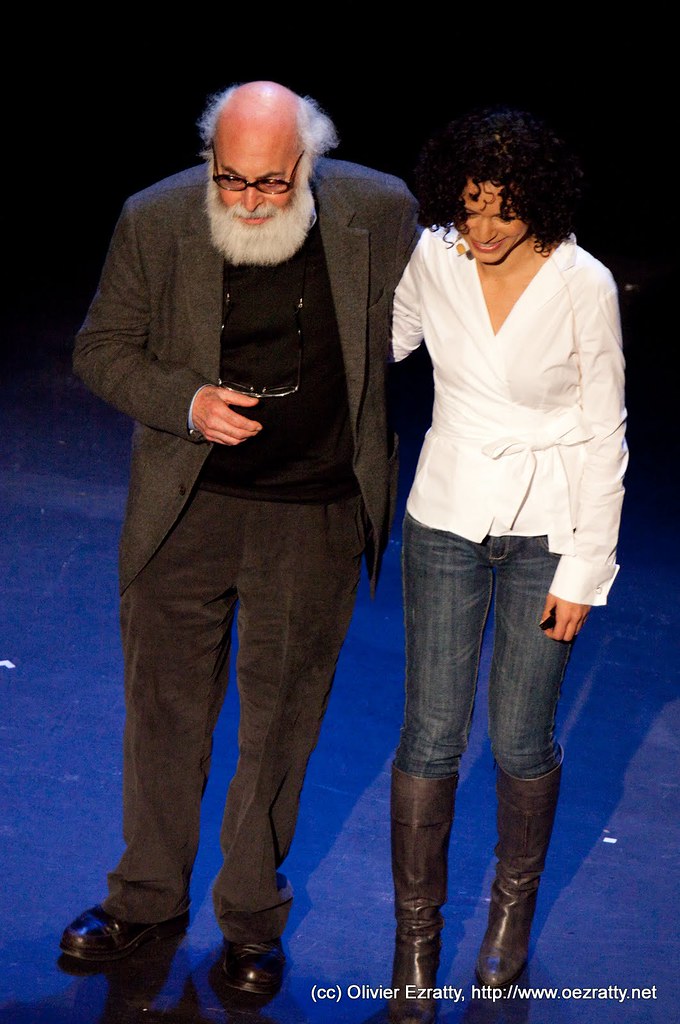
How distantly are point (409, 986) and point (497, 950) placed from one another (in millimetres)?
202

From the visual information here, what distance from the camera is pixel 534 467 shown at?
246 centimetres

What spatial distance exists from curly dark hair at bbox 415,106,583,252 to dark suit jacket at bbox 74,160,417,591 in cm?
21

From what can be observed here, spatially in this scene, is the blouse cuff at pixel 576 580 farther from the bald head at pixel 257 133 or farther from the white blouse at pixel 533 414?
the bald head at pixel 257 133

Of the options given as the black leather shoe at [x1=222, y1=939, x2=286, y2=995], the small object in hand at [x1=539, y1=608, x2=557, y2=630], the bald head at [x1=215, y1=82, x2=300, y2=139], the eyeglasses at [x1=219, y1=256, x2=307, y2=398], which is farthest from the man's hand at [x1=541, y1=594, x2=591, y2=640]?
the bald head at [x1=215, y1=82, x2=300, y2=139]

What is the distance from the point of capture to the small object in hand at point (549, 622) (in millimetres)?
2480

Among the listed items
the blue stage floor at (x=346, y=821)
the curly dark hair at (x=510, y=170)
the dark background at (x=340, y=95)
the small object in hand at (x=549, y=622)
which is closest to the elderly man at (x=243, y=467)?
the blue stage floor at (x=346, y=821)

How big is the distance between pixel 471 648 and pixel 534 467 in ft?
1.20

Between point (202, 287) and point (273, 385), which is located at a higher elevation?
point (202, 287)

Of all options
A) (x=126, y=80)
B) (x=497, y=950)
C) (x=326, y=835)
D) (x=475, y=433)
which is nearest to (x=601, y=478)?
(x=475, y=433)

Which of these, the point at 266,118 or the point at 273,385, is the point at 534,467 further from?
the point at 266,118

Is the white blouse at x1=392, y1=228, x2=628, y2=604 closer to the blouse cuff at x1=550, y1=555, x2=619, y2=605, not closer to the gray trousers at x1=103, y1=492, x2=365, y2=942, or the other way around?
the blouse cuff at x1=550, y1=555, x2=619, y2=605

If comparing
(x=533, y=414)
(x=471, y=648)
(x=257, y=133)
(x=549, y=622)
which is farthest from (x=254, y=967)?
(x=257, y=133)

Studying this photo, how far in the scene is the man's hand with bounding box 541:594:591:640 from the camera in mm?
2445

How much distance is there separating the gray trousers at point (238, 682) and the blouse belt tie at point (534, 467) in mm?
334
